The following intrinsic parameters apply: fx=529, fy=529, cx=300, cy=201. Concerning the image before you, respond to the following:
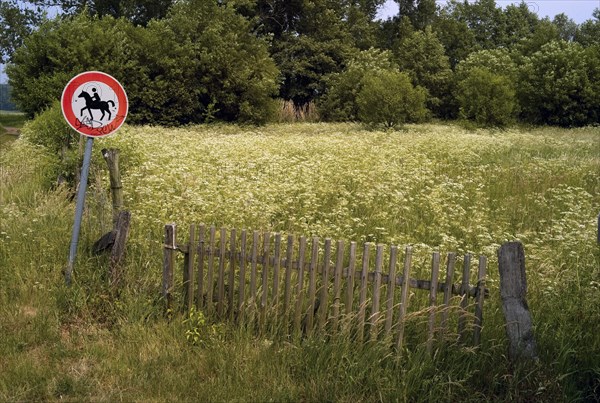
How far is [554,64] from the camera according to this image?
33031 millimetres

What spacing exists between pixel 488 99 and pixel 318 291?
25316 mm

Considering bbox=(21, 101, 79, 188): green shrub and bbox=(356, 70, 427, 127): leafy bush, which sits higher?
bbox=(356, 70, 427, 127): leafy bush

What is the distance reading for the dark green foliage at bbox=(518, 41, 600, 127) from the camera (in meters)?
31.7

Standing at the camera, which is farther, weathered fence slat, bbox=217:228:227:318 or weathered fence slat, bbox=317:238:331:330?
weathered fence slat, bbox=217:228:227:318

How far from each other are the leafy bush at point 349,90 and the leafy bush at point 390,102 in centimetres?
482

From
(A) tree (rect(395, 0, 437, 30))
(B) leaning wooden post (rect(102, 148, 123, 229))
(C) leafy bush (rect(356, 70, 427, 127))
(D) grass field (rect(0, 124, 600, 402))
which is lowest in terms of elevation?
(D) grass field (rect(0, 124, 600, 402))

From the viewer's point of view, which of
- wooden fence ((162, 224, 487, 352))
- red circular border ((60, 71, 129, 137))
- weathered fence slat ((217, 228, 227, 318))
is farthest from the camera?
red circular border ((60, 71, 129, 137))

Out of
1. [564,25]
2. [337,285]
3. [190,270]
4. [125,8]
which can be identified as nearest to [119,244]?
[190,270]

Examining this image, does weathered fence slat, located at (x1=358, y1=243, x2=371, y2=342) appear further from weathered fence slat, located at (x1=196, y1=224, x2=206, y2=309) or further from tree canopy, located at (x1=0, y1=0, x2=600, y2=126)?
tree canopy, located at (x1=0, y1=0, x2=600, y2=126)

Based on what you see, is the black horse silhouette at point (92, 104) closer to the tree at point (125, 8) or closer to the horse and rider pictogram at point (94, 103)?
the horse and rider pictogram at point (94, 103)

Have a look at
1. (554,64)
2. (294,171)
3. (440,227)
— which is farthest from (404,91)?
(440,227)

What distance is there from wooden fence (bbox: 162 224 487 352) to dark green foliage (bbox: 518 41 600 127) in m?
31.7

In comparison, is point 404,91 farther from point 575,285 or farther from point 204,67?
point 575,285

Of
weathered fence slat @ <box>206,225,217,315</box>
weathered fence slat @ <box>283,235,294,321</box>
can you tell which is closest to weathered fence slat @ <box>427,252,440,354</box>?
weathered fence slat @ <box>283,235,294,321</box>
